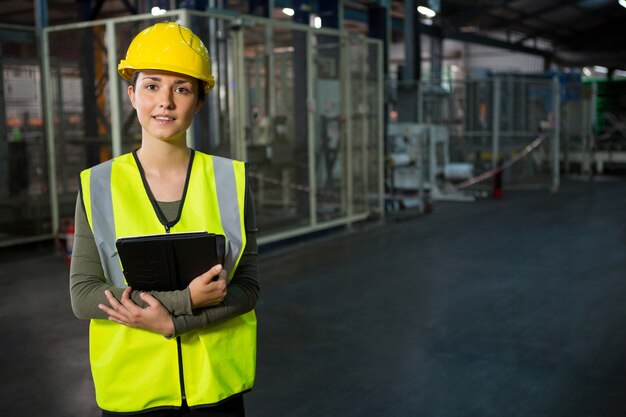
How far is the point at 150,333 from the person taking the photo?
1.69 meters

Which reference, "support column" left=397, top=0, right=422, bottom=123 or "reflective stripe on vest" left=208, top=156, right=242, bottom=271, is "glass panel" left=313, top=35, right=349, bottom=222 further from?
"reflective stripe on vest" left=208, top=156, right=242, bottom=271

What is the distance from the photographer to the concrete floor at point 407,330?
12.2 feet

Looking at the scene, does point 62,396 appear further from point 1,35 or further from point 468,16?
point 468,16

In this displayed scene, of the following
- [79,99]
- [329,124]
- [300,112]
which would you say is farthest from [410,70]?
[79,99]

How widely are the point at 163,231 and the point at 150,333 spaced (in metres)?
0.26

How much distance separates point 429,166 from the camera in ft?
42.4

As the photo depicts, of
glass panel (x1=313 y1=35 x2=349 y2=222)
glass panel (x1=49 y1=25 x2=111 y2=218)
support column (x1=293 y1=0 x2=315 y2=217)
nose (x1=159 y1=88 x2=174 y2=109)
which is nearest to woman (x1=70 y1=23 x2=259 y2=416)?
nose (x1=159 y1=88 x2=174 y2=109)

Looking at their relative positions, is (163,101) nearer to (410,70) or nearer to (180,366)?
(180,366)

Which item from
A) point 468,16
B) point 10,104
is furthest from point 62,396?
point 468,16

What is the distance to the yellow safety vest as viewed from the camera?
1673 mm

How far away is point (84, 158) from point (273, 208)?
2.73 meters

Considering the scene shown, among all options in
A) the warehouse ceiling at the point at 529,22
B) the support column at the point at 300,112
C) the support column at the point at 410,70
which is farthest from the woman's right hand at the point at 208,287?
the warehouse ceiling at the point at 529,22

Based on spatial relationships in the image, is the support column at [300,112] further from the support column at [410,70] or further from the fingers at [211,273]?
the fingers at [211,273]

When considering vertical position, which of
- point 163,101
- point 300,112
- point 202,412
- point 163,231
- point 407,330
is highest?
point 300,112
